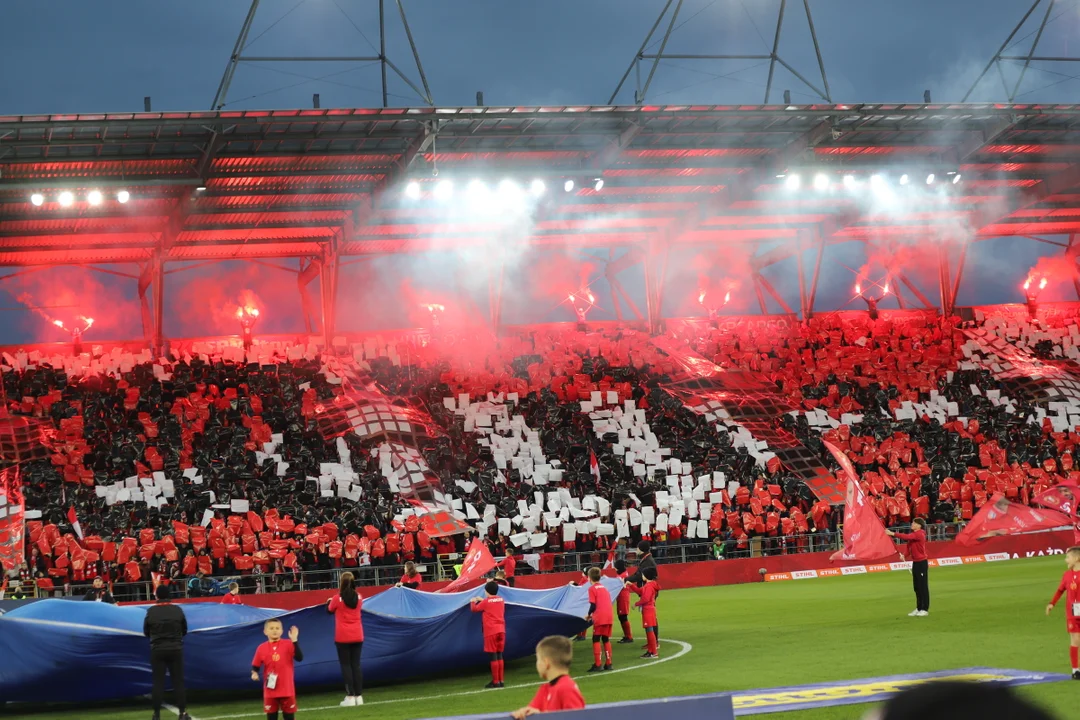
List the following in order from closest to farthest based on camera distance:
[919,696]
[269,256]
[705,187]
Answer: [919,696] → [705,187] → [269,256]

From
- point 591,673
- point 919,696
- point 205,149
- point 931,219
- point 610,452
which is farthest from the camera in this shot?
point 931,219

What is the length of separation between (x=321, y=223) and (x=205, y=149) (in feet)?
33.3

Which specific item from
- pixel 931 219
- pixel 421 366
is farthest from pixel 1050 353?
pixel 421 366

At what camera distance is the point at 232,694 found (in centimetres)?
1942

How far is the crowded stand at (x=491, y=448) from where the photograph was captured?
34.7 m

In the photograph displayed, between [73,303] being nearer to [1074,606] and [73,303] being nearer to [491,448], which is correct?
[491,448]

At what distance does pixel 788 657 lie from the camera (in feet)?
61.4

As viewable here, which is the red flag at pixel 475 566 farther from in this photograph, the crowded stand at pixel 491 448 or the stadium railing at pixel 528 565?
the crowded stand at pixel 491 448

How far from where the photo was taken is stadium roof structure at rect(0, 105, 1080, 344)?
3600cm

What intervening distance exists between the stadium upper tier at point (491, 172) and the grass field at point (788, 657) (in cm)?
1686

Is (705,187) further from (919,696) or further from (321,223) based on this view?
(919,696)

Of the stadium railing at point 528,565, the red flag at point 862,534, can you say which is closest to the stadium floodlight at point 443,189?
the stadium railing at point 528,565

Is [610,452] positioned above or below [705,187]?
below

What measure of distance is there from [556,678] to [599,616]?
1086cm
